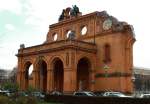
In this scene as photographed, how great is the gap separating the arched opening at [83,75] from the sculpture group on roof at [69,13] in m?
10.9

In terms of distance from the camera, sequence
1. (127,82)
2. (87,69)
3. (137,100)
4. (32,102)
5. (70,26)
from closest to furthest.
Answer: (32,102), (137,100), (127,82), (87,69), (70,26)

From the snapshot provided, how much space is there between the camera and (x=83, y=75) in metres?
61.7

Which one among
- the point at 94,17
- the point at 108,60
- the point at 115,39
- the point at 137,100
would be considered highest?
the point at 94,17

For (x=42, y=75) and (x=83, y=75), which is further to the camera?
(x=42, y=75)

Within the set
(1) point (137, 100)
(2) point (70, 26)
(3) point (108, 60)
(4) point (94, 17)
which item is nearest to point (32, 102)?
(1) point (137, 100)

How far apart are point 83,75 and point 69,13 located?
14.3m

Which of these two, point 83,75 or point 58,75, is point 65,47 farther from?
point 58,75

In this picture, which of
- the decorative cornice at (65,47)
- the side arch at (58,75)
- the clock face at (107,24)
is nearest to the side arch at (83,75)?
the decorative cornice at (65,47)

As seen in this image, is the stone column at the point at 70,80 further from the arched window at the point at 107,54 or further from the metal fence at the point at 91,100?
the metal fence at the point at 91,100

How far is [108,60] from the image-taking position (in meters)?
57.7

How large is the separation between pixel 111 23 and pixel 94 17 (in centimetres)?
413

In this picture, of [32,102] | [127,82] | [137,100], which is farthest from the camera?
[127,82]

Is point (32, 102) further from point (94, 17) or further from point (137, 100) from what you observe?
point (94, 17)

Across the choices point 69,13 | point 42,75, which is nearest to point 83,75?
point 42,75
